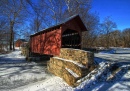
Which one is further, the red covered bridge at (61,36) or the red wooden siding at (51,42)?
the red wooden siding at (51,42)

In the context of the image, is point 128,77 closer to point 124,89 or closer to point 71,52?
point 124,89

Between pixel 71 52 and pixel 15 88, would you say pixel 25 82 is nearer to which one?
pixel 15 88

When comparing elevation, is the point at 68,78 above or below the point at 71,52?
below

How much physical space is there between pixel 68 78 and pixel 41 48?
949 cm

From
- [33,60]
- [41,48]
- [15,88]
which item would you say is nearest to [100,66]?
[15,88]

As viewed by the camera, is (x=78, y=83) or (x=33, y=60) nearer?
(x=78, y=83)

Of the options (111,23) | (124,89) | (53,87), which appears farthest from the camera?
(111,23)

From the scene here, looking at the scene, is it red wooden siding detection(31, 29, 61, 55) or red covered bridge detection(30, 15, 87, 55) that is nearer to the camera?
red covered bridge detection(30, 15, 87, 55)

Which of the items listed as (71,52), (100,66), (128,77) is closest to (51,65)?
(71,52)

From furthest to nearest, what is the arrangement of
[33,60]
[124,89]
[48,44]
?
1. [33,60]
2. [48,44]
3. [124,89]

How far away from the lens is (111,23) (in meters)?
45.5

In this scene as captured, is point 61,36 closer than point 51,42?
Yes

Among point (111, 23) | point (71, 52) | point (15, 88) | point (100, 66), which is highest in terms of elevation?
point (111, 23)

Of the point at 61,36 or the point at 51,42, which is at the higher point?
the point at 61,36
